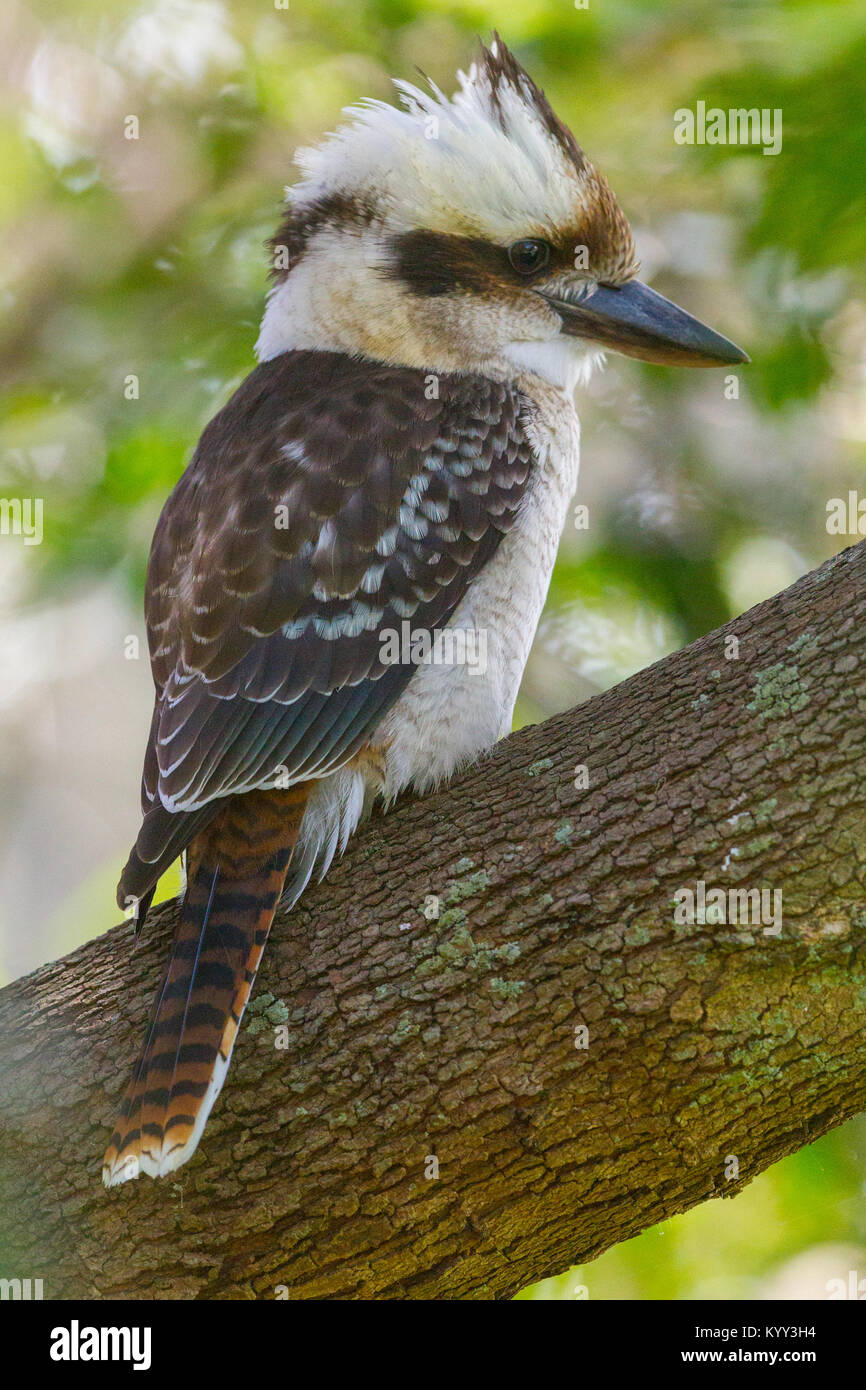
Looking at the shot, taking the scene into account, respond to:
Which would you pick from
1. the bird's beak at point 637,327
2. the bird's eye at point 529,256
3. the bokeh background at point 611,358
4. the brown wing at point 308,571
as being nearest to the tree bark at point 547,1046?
the brown wing at point 308,571

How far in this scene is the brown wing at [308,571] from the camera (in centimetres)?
223

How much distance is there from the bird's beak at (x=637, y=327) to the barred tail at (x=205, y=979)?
117cm

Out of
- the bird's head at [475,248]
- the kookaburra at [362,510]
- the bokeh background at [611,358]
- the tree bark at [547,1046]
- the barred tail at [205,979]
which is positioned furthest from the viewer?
the bokeh background at [611,358]

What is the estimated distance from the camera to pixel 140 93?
3695 millimetres

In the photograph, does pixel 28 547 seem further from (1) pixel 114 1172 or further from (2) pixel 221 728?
(1) pixel 114 1172

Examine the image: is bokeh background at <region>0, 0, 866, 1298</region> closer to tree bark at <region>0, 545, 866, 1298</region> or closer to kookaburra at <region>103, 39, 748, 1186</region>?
kookaburra at <region>103, 39, 748, 1186</region>

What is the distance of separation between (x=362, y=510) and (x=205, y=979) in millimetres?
839

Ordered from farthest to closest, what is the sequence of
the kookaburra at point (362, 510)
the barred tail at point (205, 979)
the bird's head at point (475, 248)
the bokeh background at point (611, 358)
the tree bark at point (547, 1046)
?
the bokeh background at point (611, 358) < the bird's head at point (475, 248) < the kookaburra at point (362, 510) < the barred tail at point (205, 979) < the tree bark at point (547, 1046)

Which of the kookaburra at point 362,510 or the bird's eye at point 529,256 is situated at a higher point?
the bird's eye at point 529,256

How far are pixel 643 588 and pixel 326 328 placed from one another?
1059mm

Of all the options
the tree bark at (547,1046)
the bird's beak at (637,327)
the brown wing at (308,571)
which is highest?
the bird's beak at (637,327)

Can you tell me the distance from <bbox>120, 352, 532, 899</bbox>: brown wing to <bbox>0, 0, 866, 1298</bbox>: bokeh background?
959 mm

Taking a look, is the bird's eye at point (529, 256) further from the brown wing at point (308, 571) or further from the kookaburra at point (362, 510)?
the brown wing at point (308, 571)

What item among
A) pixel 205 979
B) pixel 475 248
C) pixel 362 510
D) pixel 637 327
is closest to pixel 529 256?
pixel 475 248
